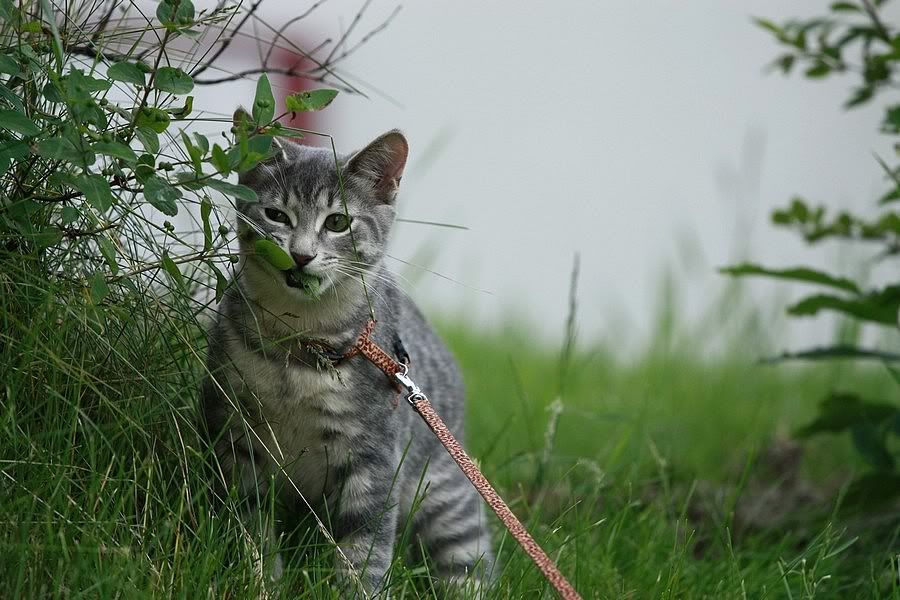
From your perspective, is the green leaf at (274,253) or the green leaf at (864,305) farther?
the green leaf at (864,305)

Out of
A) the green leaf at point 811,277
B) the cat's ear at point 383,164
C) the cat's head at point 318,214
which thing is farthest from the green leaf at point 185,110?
the green leaf at point 811,277

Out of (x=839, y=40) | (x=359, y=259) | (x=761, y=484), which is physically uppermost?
(x=839, y=40)

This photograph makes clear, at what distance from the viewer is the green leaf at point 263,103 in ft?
5.49

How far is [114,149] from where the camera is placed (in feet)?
5.13

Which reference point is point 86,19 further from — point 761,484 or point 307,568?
point 761,484

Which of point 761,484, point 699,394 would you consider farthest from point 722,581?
point 699,394

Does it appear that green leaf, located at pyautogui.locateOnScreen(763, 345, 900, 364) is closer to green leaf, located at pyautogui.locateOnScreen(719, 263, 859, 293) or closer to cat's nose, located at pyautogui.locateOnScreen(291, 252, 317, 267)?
green leaf, located at pyautogui.locateOnScreen(719, 263, 859, 293)

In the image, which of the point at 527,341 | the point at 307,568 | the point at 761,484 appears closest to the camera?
the point at 307,568

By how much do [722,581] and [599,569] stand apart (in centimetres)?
26

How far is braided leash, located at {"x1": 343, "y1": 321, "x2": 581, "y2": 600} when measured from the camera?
1.67 m

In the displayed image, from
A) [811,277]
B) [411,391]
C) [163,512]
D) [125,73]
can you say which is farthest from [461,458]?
[811,277]

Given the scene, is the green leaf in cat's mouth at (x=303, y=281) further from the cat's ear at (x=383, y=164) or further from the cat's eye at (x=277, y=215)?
the cat's ear at (x=383, y=164)

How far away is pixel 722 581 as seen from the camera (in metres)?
2.09

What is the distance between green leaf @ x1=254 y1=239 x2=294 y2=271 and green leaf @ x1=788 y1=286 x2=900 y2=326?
5.14 ft
